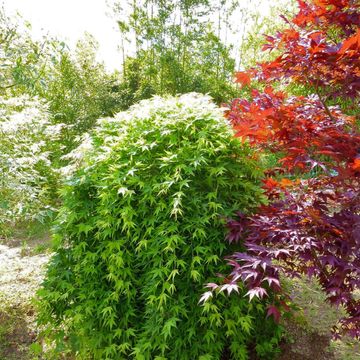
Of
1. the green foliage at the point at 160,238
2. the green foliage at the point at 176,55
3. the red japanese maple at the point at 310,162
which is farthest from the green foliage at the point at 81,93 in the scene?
the red japanese maple at the point at 310,162

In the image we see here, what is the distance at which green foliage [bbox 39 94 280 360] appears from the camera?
218 centimetres

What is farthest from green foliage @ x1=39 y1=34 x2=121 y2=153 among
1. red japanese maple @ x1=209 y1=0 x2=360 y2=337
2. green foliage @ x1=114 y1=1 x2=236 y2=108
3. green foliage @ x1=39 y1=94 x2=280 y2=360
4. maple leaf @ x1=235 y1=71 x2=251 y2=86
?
red japanese maple @ x1=209 y1=0 x2=360 y2=337

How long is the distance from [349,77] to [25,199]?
246 centimetres

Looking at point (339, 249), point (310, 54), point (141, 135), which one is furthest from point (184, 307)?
point (310, 54)

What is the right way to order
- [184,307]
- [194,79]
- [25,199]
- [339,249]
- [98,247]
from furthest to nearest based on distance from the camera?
[194,79]
[25,199]
[98,247]
[184,307]
[339,249]

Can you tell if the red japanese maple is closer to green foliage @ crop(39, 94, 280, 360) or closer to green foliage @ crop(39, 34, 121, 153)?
green foliage @ crop(39, 94, 280, 360)

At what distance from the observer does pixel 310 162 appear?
6.21 feet

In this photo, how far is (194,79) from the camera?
10.4 meters

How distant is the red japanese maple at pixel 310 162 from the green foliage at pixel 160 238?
194mm

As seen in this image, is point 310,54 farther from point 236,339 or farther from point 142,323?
point 142,323

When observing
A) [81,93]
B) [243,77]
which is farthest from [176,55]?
[243,77]

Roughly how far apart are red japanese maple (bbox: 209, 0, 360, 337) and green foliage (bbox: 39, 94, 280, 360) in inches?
7.7

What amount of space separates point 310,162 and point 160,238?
2.95ft

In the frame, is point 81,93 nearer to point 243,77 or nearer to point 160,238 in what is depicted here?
point 243,77
